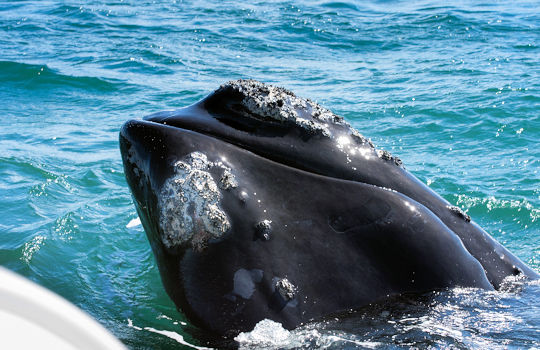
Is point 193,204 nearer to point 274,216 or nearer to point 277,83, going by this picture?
point 274,216

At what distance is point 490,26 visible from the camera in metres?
20.8

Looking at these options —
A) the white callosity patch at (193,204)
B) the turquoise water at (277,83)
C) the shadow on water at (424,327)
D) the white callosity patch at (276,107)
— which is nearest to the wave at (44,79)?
the turquoise water at (277,83)

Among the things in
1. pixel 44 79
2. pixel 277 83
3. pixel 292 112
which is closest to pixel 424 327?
pixel 292 112

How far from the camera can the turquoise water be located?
4566 mm

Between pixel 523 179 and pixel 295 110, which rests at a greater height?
pixel 295 110

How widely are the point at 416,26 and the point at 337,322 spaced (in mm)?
18356

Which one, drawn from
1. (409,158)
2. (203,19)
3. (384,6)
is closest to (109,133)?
(409,158)

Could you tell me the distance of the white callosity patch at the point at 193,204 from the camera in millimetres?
4004

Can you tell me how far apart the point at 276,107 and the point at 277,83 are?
1097 centimetres

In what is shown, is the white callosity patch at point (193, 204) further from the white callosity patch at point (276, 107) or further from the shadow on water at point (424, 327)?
the shadow on water at point (424, 327)

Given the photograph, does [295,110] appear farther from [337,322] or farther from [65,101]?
[65,101]

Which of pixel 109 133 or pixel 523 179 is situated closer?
pixel 523 179

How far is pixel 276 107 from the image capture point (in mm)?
4312

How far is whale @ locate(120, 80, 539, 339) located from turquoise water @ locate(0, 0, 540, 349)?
6.9 inches
